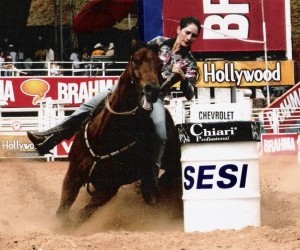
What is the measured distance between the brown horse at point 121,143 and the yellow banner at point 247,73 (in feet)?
48.3

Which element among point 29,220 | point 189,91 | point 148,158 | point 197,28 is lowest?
point 29,220

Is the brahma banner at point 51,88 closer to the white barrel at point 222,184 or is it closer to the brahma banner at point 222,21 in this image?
the brahma banner at point 222,21

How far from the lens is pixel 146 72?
28.3ft

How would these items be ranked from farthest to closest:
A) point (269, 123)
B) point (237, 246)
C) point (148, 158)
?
point (269, 123), point (148, 158), point (237, 246)

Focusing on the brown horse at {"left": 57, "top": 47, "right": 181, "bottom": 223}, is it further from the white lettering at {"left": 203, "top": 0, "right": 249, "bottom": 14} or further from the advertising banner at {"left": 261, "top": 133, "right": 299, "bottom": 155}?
the white lettering at {"left": 203, "top": 0, "right": 249, "bottom": 14}

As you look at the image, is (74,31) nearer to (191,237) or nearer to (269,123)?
(269,123)

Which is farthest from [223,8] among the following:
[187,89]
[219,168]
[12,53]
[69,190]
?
[219,168]

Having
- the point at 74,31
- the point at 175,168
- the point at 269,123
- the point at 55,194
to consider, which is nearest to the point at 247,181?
the point at 175,168

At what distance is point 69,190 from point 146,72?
1733mm

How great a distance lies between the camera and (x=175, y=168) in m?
10.1

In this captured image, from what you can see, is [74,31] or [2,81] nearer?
[2,81]

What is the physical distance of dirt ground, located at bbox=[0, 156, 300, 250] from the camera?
7617mm

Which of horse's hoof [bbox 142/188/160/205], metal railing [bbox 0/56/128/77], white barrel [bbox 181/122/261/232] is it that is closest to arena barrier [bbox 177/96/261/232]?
white barrel [bbox 181/122/261/232]

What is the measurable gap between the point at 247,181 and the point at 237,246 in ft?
4.01
